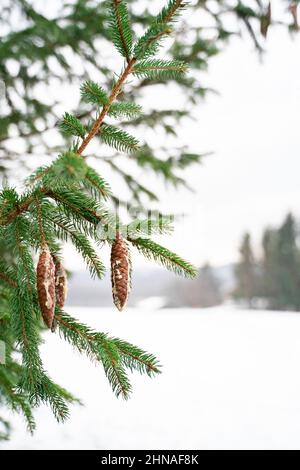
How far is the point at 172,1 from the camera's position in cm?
121

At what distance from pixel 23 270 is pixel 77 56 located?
3.78m

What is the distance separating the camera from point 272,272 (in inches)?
1420

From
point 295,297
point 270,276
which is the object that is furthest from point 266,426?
point 270,276

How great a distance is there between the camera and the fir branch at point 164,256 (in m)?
1.34

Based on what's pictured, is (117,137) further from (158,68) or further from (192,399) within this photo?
(192,399)

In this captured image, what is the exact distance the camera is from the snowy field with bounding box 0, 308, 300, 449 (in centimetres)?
670

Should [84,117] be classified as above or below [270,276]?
below

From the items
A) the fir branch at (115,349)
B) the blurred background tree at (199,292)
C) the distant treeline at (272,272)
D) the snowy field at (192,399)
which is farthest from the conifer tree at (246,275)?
the fir branch at (115,349)

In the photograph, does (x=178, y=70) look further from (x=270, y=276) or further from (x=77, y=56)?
(x=270, y=276)

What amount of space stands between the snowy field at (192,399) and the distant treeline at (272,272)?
20.0 meters

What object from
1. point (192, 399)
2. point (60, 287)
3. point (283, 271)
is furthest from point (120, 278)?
point (283, 271)

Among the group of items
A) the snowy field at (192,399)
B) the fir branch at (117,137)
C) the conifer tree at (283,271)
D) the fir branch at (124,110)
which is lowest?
the snowy field at (192,399)

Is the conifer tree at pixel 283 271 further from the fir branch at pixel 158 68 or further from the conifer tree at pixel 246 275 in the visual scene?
the fir branch at pixel 158 68

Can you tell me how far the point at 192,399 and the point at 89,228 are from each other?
7723 mm
